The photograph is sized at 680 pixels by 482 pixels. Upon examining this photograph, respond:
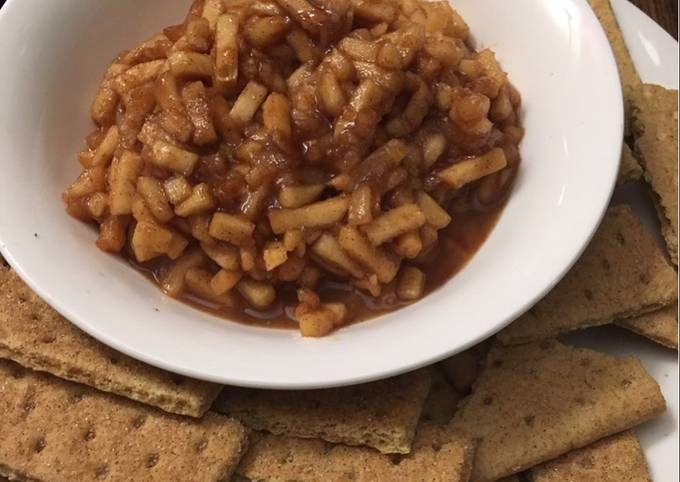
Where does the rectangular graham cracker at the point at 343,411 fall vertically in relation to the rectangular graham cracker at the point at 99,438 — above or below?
below

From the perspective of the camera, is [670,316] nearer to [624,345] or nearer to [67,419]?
[624,345]

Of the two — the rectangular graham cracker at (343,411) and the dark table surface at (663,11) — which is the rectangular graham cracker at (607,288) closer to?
the rectangular graham cracker at (343,411)

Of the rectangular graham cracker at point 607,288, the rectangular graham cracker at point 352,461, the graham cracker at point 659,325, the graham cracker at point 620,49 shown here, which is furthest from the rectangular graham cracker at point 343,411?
the graham cracker at point 620,49

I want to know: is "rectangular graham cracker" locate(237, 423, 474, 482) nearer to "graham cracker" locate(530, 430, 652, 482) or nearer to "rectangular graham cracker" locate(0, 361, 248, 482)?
"rectangular graham cracker" locate(0, 361, 248, 482)

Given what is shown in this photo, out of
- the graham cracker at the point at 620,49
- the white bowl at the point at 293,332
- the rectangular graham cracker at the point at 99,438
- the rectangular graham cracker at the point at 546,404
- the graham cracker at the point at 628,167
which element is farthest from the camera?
the graham cracker at the point at 620,49

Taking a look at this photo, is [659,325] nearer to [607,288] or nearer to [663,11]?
[607,288]

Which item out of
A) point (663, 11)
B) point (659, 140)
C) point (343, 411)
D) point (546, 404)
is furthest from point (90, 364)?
point (663, 11)
